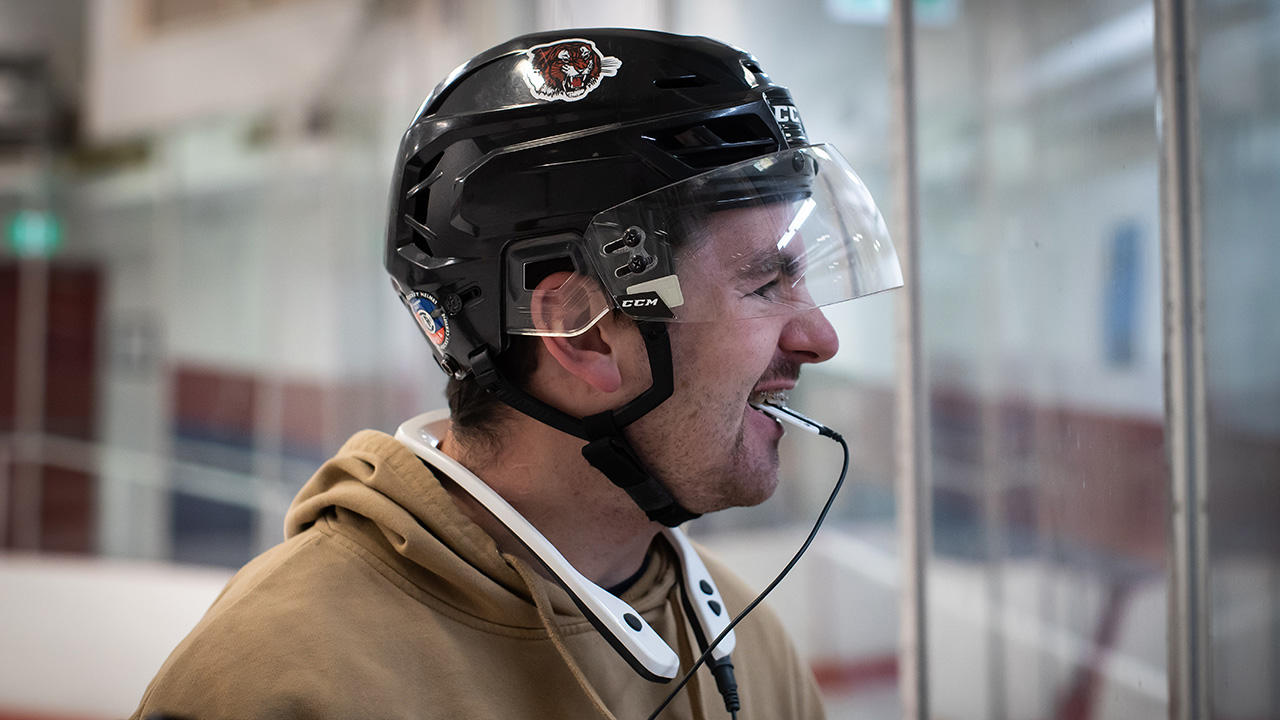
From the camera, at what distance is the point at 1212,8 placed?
143 centimetres

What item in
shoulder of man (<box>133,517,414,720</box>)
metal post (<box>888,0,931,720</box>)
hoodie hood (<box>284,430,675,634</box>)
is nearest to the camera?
shoulder of man (<box>133,517,414,720</box>)

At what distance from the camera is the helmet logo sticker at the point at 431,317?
1.23 meters

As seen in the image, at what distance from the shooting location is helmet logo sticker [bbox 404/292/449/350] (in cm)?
123

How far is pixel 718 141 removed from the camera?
1162mm

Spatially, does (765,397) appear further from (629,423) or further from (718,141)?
(718,141)

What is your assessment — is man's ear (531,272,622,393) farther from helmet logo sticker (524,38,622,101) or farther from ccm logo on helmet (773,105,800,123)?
ccm logo on helmet (773,105,800,123)

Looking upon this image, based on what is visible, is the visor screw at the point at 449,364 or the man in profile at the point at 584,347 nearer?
the man in profile at the point at 584,347

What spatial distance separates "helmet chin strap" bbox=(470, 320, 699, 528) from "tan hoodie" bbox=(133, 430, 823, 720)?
15 cm

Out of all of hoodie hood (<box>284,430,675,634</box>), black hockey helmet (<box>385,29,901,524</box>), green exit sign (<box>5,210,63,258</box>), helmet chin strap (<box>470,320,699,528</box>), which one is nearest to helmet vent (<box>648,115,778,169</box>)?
black hockey helmet (<box>385,29,901,524</box>)

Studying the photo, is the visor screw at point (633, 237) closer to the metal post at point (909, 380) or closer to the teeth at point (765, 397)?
the teeth at point (765, 397)

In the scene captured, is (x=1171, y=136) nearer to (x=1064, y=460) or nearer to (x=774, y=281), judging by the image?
(x=1064, y=460)

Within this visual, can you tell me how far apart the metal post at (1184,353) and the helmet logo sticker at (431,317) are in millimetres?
1132

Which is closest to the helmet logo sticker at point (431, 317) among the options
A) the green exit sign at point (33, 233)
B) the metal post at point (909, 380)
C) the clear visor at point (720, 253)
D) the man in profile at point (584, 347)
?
the man in profile at point (584, 347)

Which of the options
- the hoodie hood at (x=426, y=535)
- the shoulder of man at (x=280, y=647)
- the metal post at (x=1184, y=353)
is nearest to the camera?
the shoulder of man at (x=280, y=647)
